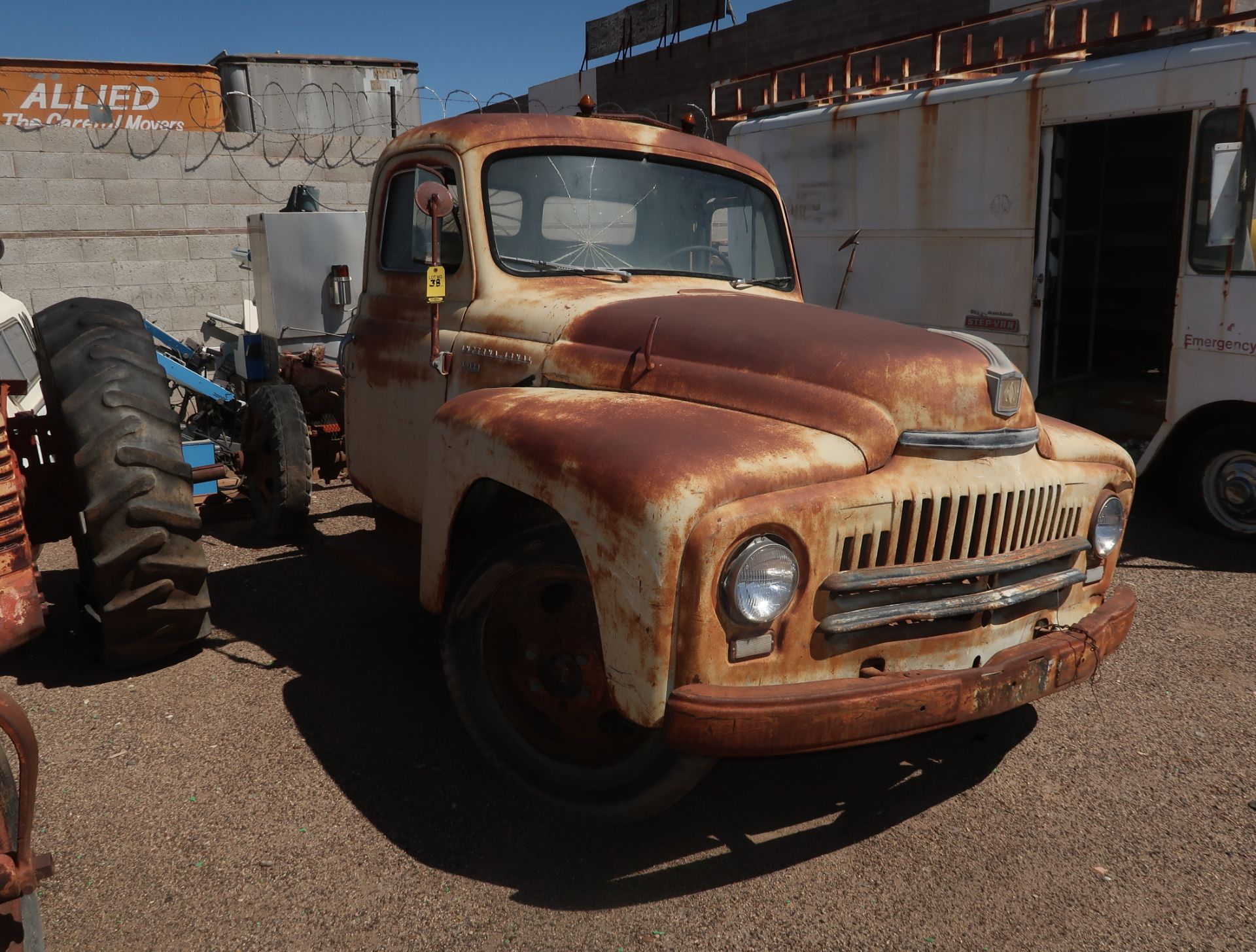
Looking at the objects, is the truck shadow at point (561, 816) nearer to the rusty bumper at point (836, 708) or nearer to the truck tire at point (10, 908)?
the rusty bumper at point (836, 708)

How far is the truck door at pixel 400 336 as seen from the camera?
13.0ft

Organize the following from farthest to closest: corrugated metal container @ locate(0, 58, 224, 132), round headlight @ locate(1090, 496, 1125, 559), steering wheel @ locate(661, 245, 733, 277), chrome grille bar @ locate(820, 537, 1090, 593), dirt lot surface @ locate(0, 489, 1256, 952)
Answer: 1. corrugated metal container @ locate(0, 58, 224, 132)
2. steering wheel @ locate(661, 245, 733, 277)
3. round headlight @ locate(1090, 496, 1125, 559)
4. dirt lot surface @ locate(0, 489, 1256, 952)
5. chrome grille bar @ locate(820, 537, 1090, 593)

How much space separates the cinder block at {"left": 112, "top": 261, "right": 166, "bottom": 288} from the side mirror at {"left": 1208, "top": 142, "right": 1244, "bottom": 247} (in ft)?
31.8

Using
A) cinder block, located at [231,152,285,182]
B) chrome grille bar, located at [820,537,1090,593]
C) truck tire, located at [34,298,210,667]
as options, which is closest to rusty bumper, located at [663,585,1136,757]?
chrome grille bar, located at [820,537,1090,593]

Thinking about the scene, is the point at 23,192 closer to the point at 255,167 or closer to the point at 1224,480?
the point at 255,167

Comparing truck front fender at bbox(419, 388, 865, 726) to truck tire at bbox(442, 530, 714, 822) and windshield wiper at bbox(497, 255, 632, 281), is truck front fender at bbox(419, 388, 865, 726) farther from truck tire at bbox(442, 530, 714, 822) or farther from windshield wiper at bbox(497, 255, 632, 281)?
windshield wiper at bbox(497, 255, 632, 281)

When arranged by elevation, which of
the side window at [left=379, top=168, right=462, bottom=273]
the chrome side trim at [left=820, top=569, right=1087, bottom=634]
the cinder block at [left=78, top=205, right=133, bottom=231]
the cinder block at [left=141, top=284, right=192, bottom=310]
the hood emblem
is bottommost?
the chrome side trim at [left=820, top=569, right=1087, bottom=634]

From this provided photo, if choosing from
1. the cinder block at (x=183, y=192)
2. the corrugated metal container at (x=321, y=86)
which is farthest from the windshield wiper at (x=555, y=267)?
the corrugated metal container at (x=321, y=86)

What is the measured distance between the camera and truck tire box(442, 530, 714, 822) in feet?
9.49

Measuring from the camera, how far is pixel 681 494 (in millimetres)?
2430

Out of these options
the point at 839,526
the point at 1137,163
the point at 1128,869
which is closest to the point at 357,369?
the point at 839,526

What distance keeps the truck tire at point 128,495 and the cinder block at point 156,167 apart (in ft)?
24.0

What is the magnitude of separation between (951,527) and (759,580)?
615 mm

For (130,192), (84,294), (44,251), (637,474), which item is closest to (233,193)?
(130,192)
